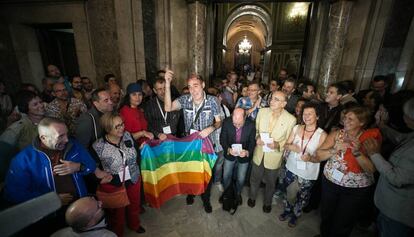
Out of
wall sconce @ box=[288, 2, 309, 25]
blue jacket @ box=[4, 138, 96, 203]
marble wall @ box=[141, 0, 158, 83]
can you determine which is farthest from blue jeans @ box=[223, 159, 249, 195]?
wall sconce @ box=[288, 2, 309, 25]

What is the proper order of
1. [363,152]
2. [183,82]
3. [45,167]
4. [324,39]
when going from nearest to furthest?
[45,167] → [363,152] → [324,39] → [183,82]

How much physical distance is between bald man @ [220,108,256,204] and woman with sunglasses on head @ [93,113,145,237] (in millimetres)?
1432

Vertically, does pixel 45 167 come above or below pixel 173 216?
above

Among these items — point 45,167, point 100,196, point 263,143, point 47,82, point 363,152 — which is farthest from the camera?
point 47,82

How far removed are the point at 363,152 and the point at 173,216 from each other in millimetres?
2980

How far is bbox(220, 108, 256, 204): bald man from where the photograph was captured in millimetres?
2994

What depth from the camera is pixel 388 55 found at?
16.6ft

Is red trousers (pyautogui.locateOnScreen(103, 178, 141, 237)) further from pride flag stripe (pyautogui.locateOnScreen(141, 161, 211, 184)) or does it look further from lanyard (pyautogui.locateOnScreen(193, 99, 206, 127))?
lanyard (pyautogui.locateOnScreen(193, 99, 206, 127))

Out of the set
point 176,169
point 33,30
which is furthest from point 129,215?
point 33,30

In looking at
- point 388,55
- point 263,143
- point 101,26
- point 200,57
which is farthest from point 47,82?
point 388,55

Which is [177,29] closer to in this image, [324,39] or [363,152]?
[324,39]

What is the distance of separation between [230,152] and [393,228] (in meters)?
2.02

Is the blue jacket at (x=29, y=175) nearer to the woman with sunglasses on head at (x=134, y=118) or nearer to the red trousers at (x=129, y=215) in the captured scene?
the red trousers at (x=129, y=215)

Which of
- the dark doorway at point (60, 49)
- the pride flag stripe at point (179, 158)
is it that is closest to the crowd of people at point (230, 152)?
the pride flag stripe at point (179, 158)
